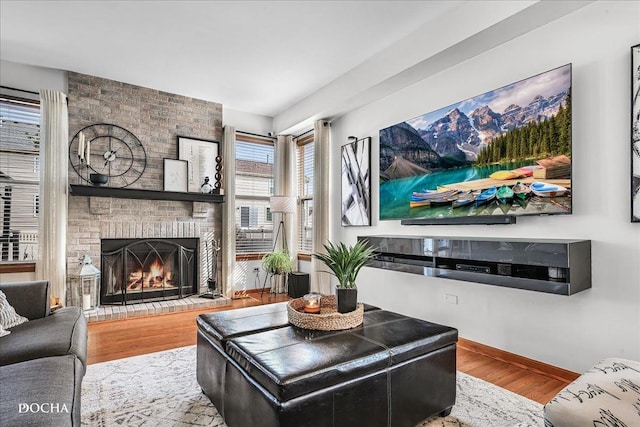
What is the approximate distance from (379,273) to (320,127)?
2138mm

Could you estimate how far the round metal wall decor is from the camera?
4289mm

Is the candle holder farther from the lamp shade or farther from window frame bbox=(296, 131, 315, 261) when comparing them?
window frame bbox=(296, 131, 315, 261)

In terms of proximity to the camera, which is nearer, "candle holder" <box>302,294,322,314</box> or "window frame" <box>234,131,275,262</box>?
"candle holder" <box>302,294,322,314</box>

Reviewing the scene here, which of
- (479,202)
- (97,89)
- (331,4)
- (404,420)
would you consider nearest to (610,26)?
(479,202)

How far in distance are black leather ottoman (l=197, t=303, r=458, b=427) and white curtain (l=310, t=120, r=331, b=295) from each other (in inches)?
105

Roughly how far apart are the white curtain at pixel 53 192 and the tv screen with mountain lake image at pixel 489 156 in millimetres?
3692

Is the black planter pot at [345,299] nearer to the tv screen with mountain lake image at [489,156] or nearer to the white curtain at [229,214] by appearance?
the tv screen with mountain lake image at [489,156]

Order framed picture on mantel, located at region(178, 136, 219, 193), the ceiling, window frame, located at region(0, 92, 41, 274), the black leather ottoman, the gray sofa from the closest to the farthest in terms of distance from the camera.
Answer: the gray sofa
the black leather ottoman
the ceiling
window frame, located at region(0, 92, 41, 274)
framed picture on mantel, located at region(178, 136, 219, 193)

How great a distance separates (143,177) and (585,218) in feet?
15.6

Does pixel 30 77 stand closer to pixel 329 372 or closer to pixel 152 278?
pixel 152 278

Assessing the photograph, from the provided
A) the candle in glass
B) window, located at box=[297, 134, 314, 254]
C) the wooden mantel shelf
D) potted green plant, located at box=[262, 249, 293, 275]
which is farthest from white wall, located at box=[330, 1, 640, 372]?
the wooden mantel shelf

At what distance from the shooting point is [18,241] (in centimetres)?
399

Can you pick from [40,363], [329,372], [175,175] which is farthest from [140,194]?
[329,372]

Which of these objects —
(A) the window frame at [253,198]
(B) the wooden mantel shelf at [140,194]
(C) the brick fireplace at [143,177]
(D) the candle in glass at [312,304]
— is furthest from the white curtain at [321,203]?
(D) the candle in glass at [312,304]
